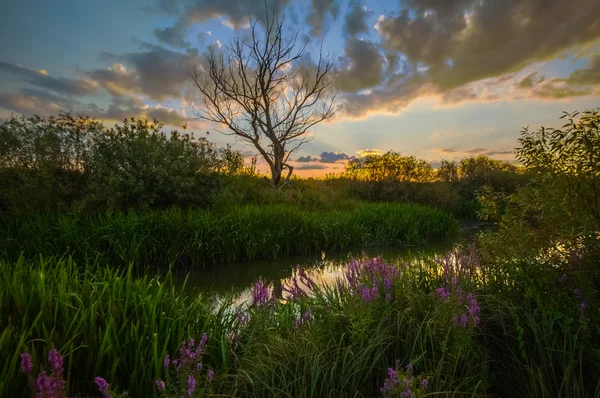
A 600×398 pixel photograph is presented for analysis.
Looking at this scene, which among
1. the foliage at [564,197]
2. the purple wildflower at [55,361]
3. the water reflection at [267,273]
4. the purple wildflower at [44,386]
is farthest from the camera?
the water reflection at [267,273]

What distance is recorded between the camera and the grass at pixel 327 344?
2.35 m

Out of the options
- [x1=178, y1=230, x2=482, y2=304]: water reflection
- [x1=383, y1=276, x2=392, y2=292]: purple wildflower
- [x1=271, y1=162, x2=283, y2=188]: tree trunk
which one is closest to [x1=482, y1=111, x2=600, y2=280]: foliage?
[x1=383, y1=276, x2=392, y2=292]: purple wildflower

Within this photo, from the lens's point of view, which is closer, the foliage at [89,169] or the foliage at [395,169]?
the foliage at [89,169]

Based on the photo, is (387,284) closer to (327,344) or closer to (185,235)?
(327,344)

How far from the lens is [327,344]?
276cm

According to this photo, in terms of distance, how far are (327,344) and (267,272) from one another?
4.89m

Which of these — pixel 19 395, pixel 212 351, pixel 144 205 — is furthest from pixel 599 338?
pixel 144 205

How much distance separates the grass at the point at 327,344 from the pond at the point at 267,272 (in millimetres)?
2416

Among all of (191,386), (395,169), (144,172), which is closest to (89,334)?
(191,386)

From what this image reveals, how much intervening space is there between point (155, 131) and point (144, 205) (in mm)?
3359

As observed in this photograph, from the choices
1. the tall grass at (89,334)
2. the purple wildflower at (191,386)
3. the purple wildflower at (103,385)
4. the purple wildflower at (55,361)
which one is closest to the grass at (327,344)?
the tall grass at (89,334)

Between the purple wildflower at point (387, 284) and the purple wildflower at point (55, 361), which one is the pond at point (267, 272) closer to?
the purple wildflower at point (387, 284)

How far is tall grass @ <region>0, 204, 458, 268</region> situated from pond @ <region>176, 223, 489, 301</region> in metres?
0.45

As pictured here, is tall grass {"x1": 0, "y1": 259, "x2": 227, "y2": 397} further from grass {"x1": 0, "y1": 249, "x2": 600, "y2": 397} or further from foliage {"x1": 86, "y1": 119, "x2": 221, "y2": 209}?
foliage {"x1": 86, "y1": 119, "x2": 221, "y2": 209}
